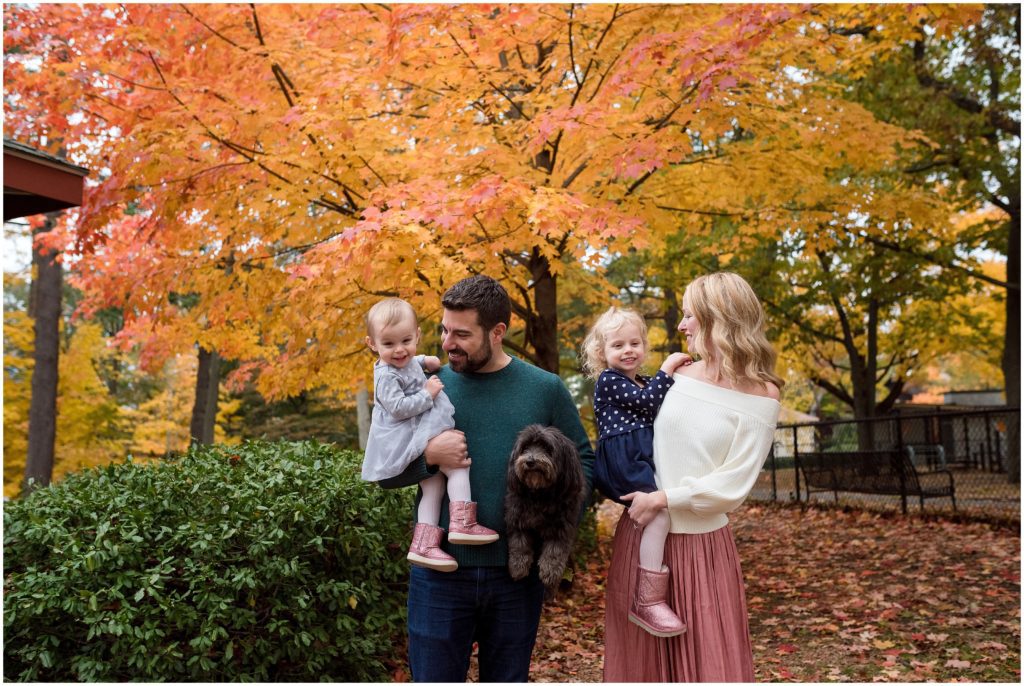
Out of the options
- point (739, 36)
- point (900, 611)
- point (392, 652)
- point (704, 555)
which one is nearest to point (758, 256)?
point (900, 611)

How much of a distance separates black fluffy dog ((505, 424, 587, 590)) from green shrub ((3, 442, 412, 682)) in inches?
83.7

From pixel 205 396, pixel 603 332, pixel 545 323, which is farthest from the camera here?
pixel 205 396

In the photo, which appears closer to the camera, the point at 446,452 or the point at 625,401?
the point at 446,452

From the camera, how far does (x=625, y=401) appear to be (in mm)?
2838

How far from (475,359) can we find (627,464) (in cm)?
64

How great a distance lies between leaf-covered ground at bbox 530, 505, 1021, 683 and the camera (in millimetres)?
5430

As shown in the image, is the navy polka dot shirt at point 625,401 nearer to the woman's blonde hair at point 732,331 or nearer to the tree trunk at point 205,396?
the woman's blonde hair at point 732,331

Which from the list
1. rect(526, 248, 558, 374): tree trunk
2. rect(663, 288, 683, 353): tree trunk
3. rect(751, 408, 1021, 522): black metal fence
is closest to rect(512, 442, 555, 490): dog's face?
rect(526, 248, 558, 374): tree trunk

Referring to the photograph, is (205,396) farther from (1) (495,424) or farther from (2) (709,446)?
(2) (709,446)

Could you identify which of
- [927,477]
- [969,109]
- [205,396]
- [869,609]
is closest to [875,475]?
[927,477]

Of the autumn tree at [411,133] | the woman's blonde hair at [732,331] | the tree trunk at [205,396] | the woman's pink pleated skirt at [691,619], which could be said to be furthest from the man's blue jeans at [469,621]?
the tree trunk at [205,396]

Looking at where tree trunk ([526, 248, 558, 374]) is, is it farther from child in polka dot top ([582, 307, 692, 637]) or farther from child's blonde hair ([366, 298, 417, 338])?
child's blonde hair ([366, 298, 417, 338])

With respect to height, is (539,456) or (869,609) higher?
(539,456)

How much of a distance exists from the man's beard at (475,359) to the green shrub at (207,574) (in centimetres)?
210
